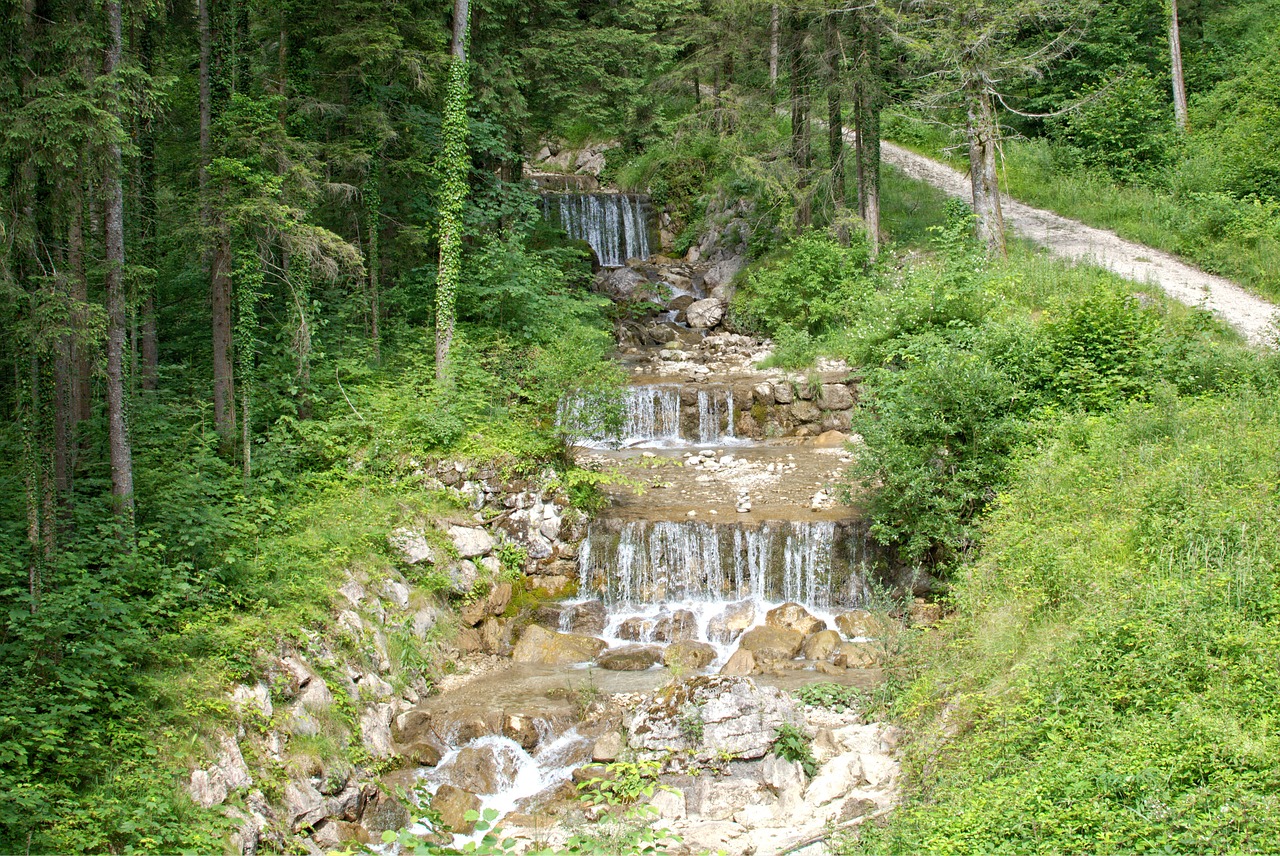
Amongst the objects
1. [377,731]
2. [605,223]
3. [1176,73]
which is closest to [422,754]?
[377,731]

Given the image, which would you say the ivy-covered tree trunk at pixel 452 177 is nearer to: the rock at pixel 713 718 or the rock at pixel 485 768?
the rock at pixel 485 768

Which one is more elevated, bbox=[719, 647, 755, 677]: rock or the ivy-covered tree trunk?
the ivy-covered tree trunk

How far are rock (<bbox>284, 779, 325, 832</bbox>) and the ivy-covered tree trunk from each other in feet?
28.2

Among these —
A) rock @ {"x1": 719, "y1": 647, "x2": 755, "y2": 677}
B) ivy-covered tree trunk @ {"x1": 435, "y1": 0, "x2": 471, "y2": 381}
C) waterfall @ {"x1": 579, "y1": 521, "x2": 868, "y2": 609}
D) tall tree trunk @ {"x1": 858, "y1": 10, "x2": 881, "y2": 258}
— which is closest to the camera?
rock @ {"x1": 719, "y1": 647, "x2": 755, "y2": 677}

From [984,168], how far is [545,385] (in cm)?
1068

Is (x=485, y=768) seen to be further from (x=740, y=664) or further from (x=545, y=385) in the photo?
(x=545, y=385)

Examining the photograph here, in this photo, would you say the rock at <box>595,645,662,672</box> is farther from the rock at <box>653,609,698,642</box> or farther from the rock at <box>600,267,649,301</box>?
the rock at <box>600,267,649,301</box>

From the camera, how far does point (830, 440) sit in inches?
663

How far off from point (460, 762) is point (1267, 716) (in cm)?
703

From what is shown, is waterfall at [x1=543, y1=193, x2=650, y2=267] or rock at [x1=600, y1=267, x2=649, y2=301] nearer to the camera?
rock at [x1=600, y1=267, x2=649, y2=301]

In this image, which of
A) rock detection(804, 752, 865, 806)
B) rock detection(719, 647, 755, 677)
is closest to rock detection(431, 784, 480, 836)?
rock detection(804, 752, 865, 806)

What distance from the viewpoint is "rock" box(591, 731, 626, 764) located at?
893 cm

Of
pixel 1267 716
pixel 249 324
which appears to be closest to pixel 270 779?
pixel 249 324

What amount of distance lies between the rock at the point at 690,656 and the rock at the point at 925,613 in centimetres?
264
